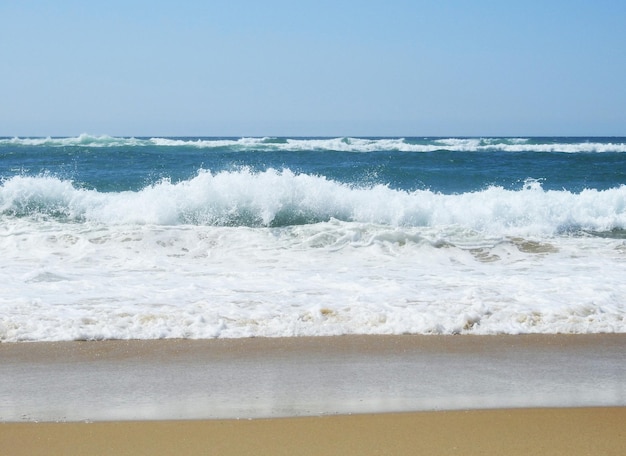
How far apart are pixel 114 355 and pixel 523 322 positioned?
3.34 m

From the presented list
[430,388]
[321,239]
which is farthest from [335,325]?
[321,239]

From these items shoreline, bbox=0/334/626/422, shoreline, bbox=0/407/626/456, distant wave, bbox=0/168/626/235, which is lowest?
shoreline, bbox=0/334/626/422

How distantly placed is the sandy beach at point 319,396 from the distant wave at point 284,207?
6.44 meters

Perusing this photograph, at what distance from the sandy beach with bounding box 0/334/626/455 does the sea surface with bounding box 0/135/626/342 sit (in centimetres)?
44

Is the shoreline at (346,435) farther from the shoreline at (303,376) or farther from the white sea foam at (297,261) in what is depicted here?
the white sea foam at (297,261)

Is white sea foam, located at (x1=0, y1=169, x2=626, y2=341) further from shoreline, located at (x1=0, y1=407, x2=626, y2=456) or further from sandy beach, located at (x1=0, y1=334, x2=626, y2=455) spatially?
shoreline, located at (x1=0, y1=407, x2=626, y2=456)

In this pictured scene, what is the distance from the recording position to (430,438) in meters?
3.41

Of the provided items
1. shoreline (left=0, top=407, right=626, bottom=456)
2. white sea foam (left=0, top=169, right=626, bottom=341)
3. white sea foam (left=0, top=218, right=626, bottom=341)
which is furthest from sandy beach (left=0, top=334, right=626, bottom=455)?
white sea foam (left=0, top=169, right=626, bottom=341)

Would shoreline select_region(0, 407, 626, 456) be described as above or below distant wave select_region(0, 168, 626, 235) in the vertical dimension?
below

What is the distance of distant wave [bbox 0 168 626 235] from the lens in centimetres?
1174

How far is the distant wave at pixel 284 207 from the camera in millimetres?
11742

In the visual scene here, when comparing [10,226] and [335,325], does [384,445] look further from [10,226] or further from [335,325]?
[10,226]

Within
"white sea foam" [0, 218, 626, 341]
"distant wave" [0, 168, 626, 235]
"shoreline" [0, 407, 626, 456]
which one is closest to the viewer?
"shoreline" [0, 407, 626, 456]

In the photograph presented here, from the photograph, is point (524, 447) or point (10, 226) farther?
point (10, 226)
